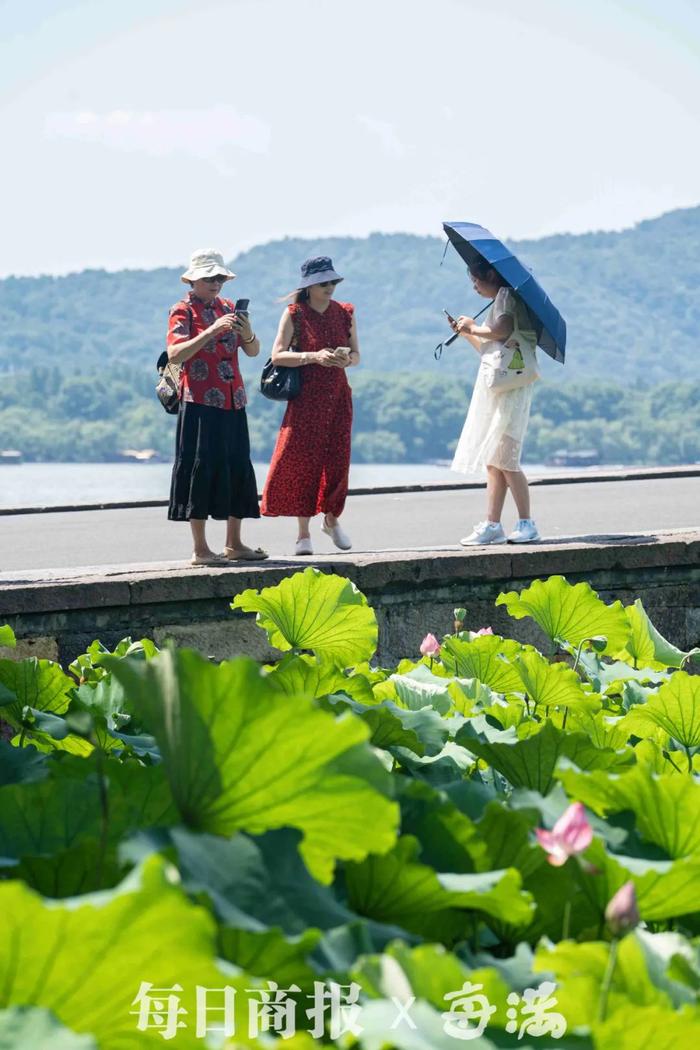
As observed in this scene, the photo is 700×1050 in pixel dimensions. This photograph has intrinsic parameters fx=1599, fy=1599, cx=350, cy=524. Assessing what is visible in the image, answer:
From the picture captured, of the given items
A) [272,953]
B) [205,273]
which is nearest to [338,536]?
[205,273]

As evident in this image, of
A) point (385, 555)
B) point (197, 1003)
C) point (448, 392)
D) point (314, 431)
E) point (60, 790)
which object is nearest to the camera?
point (197, 1003)

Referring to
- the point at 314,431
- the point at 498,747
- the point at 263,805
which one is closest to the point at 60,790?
the point at 263,805

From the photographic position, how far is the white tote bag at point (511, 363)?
329 inches

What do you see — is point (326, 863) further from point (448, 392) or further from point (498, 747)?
point (448, 392)

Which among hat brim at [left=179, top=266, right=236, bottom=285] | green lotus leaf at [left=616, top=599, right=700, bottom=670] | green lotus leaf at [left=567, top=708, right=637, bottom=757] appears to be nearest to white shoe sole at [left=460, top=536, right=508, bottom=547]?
hat brim at [left=179, top=266, right=236, bottom=285]

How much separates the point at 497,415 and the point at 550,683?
6588 millimetres

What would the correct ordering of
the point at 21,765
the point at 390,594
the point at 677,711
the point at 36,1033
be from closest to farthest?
the point at 36,1033
the point at 21,765
the point at 677,711
the point at 390,594

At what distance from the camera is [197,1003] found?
790 mm

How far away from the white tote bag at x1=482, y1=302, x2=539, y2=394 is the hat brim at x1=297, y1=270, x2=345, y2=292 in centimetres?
96

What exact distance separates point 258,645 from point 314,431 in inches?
73.2

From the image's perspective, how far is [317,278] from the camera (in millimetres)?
7926

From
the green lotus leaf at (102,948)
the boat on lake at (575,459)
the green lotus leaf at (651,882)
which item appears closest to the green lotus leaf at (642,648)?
the green lotus leaf at (651,882)

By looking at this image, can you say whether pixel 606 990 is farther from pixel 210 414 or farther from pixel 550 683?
pixel 210 414

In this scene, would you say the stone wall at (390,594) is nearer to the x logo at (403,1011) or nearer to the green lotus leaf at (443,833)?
the green lotus leaf at (443,833)
